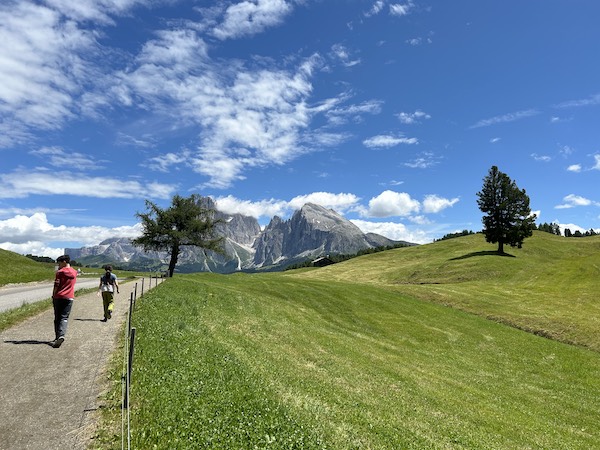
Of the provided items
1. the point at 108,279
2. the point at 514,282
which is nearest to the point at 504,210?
the point at 514,282

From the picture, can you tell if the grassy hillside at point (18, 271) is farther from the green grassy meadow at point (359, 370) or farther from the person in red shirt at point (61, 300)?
the person in red shirt at point (61, 300)

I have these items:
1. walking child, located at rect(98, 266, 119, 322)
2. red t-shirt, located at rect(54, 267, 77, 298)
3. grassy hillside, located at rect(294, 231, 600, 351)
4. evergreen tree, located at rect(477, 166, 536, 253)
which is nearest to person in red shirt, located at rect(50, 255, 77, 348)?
red t-shirt, located at rect(54, 267, 77, 298)

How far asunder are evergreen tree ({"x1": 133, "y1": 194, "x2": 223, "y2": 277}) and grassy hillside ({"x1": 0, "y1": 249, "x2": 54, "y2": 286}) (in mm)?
14180

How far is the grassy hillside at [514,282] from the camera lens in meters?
42.6

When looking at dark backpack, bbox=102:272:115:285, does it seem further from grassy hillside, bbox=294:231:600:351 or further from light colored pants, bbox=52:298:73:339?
grassy hillside, bbox=294:231:600:351

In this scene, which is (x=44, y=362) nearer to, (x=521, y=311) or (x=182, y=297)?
(x=182, y=297)

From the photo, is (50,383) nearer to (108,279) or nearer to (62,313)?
(62,313)

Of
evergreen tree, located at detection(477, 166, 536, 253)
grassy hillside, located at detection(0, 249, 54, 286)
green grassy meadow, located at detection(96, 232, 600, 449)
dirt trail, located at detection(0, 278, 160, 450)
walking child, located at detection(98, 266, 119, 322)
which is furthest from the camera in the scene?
evergreen tree, located at detection(477, 166, 536, 253)

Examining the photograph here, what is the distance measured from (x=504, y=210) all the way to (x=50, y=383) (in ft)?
337

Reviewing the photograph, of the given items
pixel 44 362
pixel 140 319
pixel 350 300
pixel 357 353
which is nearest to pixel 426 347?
pixel 357 353

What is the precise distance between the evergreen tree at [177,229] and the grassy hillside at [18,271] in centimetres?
1418

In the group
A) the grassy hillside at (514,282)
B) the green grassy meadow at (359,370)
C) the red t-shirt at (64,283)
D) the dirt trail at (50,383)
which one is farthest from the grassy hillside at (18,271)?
the grassy hillside at (514,282)

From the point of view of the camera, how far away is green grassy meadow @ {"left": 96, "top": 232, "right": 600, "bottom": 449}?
10984 millimetres

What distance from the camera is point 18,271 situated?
54875 millimetres
